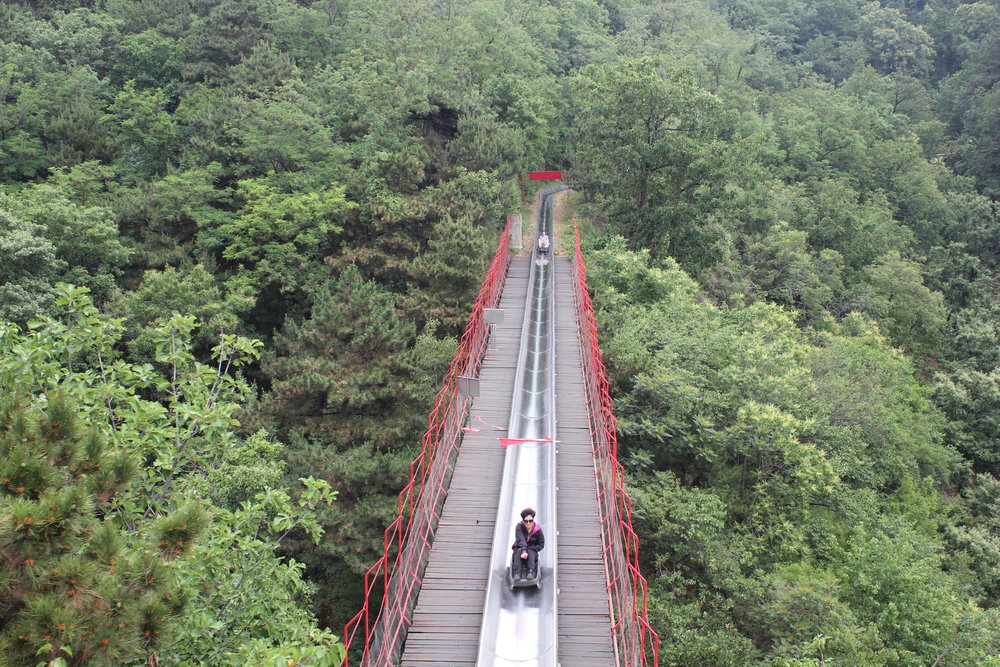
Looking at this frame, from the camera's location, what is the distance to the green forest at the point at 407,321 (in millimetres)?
7477

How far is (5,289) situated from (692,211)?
24.8 m

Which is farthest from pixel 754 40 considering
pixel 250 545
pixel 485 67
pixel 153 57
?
pixel 250 545

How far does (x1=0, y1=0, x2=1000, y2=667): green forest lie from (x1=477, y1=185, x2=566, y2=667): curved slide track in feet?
7.29

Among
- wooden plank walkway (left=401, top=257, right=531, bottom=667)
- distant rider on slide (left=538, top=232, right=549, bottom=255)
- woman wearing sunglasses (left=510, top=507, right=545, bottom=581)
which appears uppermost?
distant rider on slide (left=538, top=232, right=549, bottom=255)

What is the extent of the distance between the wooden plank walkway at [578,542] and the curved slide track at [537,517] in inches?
11.2

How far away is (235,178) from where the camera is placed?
2772 centimetres

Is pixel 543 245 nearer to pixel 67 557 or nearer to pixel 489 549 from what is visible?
pixel 489 549

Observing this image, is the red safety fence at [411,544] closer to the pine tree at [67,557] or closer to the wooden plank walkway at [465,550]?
the wooden plank walkway at [465,550]

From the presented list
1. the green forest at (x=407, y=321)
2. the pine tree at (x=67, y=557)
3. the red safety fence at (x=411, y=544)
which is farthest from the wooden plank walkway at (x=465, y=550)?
the pine tree at (x=67, y=557)

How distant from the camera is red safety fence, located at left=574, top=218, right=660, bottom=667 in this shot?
8844mm

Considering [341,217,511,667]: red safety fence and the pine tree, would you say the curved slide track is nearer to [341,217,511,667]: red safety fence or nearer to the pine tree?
[341,217,511,667]: red safety fence

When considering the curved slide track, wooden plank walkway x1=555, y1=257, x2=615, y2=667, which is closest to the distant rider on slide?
the curved slide track

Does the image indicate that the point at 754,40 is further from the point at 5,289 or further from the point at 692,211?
the point at 5,289

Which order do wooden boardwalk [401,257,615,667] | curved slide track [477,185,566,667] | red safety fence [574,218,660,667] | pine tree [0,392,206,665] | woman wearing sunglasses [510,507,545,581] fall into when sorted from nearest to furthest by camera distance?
pine tree [0,392,206,665] → curved slide track [477,185,566,667] → wooden boardwalk [401,257,615,667] → red safety fence [574,218,660,667] → woman wearing sunglasses [510,507,545,581]
